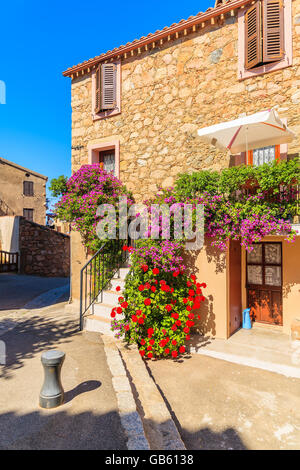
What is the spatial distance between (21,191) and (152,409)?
1012 inches

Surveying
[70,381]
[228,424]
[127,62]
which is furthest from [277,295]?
[127,62]

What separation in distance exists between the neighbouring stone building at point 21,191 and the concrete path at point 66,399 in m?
21.0

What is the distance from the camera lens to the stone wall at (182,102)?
20.3 feet

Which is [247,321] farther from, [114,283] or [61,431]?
[61,431]

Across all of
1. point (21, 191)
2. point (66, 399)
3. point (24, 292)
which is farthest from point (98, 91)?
point (21, 191)

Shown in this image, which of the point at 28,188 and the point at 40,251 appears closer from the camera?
the point at 40,251

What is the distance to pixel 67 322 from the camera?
24.2ft

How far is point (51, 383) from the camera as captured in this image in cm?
354

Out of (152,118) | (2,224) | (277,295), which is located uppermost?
(152,118)

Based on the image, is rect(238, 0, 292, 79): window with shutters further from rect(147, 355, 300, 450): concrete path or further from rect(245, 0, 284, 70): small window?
rect(147, 355, 300, 450): concrete path

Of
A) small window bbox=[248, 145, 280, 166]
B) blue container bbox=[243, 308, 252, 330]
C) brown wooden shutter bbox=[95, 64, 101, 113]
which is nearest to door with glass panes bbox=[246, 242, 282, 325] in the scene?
blue container bbox=[243, 308, 252, 330]

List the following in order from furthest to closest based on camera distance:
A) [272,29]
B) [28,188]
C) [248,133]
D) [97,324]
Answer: [28,188] < [97,324] < [272,29] < [248,133]

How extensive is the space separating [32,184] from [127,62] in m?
21.1
